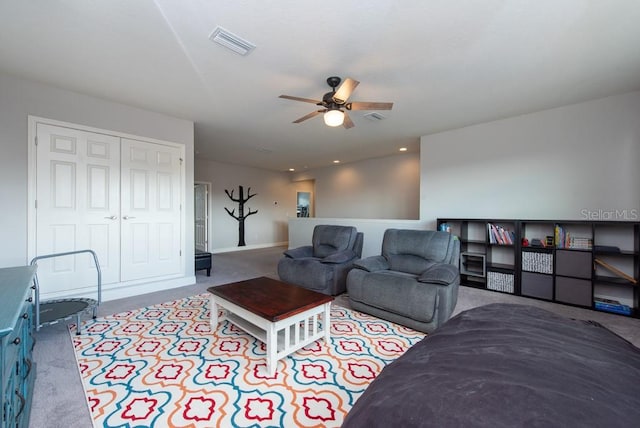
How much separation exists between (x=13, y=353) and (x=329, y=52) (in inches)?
104

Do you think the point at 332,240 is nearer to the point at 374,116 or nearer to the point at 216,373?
the point at 374,116

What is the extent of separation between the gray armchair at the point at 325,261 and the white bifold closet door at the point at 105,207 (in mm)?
1822

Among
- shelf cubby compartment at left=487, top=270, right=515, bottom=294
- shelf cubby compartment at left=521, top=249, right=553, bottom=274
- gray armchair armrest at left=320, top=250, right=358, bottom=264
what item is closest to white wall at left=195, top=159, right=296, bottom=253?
gray armchair armrest at left=320, top=250, right=358, bottom=264

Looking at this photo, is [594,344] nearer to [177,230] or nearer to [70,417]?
[70,417]

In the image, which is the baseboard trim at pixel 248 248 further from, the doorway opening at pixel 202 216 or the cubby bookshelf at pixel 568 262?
the cubby bookshelf at pixel 568 262

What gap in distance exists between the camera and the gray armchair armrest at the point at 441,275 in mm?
2436

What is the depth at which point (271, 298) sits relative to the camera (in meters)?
2.21

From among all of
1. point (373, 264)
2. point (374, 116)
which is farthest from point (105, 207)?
point (374, 116)

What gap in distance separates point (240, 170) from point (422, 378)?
7908mm

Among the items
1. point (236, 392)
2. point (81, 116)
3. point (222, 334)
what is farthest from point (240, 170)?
point (236, 392)

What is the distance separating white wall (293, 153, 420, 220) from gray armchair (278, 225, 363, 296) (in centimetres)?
299

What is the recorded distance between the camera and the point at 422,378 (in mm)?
888

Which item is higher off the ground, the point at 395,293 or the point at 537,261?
the point at 537,261

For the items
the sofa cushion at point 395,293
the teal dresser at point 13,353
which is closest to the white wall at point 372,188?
the sofa cushion at point 395,293
